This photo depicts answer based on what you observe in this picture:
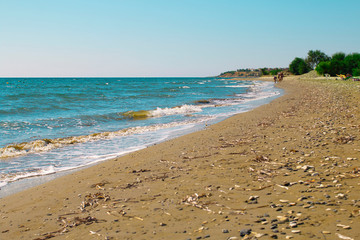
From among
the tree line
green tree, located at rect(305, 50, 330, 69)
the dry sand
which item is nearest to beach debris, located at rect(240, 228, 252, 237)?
the dry sand

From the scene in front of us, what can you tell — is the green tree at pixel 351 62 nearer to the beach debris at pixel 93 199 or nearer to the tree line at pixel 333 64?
the tree line at pixel 333 64

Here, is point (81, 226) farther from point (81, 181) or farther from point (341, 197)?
point (341, 197)

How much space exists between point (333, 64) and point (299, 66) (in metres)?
53.9

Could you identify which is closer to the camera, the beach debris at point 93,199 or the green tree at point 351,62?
the beach debris at point 93,199

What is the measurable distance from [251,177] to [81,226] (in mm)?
2990

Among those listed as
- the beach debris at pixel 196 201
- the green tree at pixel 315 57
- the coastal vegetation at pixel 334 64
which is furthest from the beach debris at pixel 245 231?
the green tree at pixel 315 57

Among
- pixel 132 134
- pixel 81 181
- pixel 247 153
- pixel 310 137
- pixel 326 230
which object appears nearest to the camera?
pixel 326 230

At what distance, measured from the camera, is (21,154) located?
9945 millimetres

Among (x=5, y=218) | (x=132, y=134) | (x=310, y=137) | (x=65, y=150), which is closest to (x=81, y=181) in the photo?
(x=5, y=218)

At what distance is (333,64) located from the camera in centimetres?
7088

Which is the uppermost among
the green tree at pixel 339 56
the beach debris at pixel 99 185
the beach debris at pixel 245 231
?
the green tree at pixel 339 56

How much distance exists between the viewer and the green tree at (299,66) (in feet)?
394

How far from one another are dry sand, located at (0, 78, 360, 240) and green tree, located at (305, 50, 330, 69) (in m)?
124

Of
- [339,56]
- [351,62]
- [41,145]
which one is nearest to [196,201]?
[41,145]
